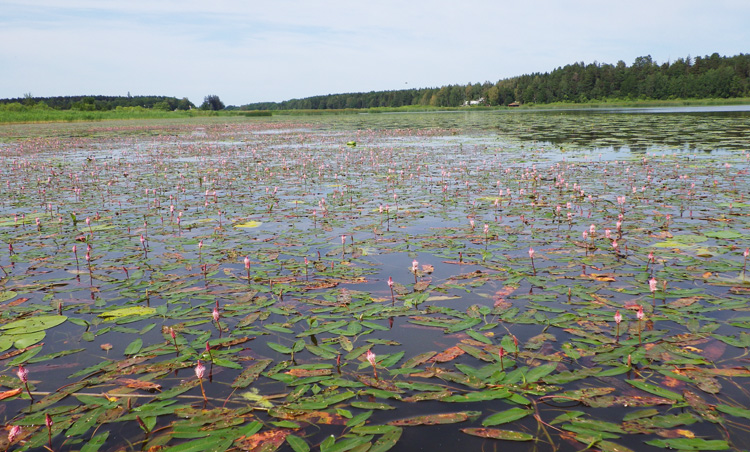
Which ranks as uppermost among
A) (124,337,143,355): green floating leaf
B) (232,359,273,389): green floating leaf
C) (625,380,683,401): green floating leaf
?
(625,380,683,401): green floating leaf

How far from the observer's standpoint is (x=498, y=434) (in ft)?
8.50

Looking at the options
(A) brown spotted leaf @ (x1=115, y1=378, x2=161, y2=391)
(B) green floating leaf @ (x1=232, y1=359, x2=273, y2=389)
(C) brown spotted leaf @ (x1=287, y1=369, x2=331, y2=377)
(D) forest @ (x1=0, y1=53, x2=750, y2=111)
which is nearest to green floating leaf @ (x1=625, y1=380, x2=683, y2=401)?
(C) brown spotted leaf @ (x1=287, y1=369, x2=331, y2=377)

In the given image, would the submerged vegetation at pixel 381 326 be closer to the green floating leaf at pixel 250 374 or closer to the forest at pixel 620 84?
the green floating leaf at pixel 250 374

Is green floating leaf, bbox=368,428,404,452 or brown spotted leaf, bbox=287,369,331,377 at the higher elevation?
brown spotted leaf, bbox=287,369,331,377

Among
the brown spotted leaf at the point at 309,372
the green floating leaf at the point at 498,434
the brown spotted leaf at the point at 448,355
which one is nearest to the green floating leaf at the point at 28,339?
the brown spotted leaf at the point at 309,372

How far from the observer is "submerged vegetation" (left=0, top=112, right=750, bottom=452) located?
2709 millimetres

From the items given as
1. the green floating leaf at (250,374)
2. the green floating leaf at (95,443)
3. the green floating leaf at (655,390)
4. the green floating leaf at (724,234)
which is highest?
the green floating leaf at (724,234)

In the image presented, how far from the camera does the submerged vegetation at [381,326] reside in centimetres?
271

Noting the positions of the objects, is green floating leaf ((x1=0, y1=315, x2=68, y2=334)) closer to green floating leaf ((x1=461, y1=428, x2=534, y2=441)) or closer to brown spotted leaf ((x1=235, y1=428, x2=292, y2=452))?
brown spotted leaf ((x1=235, y1=428, x2=292, y2=452))

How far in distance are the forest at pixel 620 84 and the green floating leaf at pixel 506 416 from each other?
122259mm

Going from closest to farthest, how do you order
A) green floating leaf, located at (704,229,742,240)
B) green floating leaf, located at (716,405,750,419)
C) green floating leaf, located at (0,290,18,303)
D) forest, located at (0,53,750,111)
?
1. green floating leaf, located at (716,405,750,419)
2. green floating leaf, located at (0,290,18,303)
3. green floating leaf, located at (704,229,742,240)
4. forest, located at (0,53,750,111)

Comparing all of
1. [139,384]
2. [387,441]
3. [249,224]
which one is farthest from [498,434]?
[249,224]

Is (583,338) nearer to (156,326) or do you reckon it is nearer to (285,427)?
(285,427)

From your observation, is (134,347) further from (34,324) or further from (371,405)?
(371,405)
